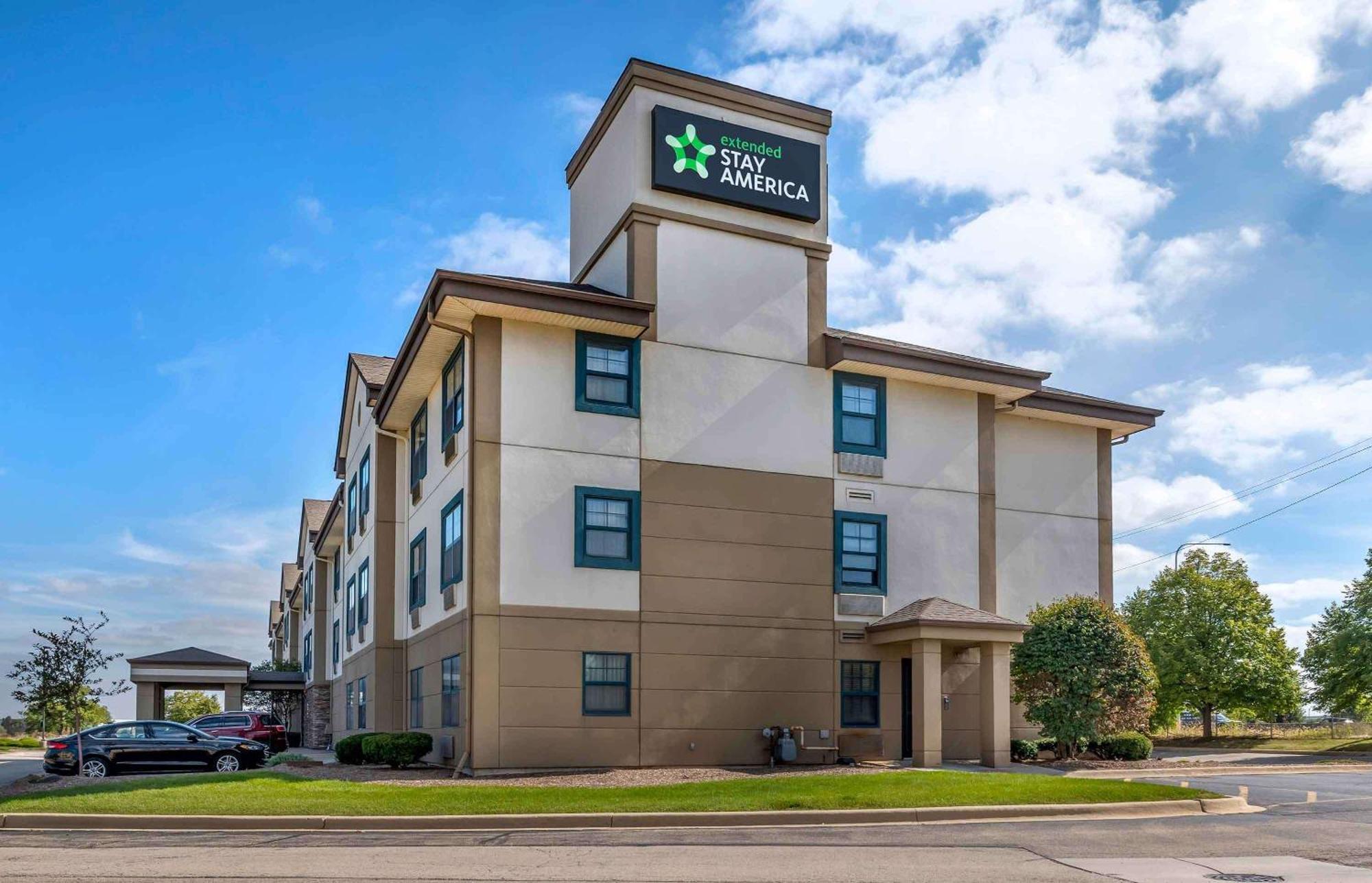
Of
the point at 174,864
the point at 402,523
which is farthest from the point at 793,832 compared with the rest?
the point at 402,523

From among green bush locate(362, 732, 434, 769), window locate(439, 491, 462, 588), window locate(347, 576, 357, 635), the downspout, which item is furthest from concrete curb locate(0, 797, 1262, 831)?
window locate(347, 576, 357, 635)

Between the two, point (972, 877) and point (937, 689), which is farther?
point (937, 689)

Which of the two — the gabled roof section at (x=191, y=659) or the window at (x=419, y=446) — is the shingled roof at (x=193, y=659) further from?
the window at (x=419, y=446)

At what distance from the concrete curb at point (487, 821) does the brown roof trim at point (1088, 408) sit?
16578mm

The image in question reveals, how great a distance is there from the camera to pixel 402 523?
34.7 meters

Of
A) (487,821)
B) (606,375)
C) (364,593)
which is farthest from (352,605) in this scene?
(487,821)

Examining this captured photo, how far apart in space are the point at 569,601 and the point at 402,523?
1101 cm

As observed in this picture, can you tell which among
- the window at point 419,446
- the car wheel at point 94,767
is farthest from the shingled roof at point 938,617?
the car wheel at point 94,767

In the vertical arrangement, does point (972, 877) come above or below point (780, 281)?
below

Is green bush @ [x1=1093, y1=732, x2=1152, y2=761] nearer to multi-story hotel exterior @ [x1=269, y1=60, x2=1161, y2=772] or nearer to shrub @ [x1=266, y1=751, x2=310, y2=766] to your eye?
multi-story hotel exterior @ [x1=269, y1=60, x2=1161, y2=772]

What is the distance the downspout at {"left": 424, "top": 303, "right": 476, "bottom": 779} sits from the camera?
945 inches

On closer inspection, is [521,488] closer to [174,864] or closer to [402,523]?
[402,523]

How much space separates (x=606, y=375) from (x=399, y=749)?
900cm

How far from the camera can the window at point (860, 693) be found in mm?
28172
